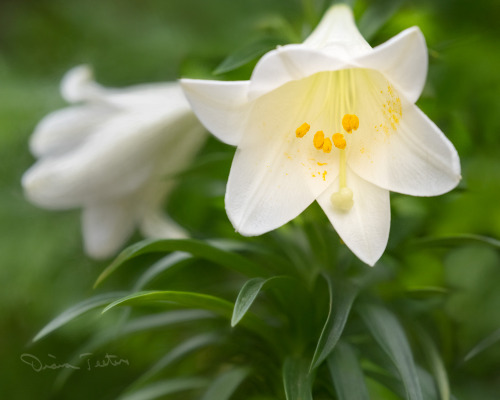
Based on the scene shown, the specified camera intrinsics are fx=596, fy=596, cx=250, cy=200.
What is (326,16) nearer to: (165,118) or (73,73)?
(165,118)

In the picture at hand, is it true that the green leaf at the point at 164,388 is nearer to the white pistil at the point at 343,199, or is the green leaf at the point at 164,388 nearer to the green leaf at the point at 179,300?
the green leaf at the point at 179,300

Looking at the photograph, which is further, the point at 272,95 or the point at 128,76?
the point at 128,76

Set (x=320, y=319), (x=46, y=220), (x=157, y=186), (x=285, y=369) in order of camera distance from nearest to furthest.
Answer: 1. (x=285, y=369)
2. (x=320, y=319)
3. (x=157, y=186)
4. (x=46, y=220)

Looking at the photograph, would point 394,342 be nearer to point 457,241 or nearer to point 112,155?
point 457,241

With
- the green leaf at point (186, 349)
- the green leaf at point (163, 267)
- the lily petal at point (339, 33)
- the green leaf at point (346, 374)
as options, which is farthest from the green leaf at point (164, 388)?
the lily petal at point (339, 33)

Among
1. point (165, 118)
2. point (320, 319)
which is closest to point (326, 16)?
point (165, 118)

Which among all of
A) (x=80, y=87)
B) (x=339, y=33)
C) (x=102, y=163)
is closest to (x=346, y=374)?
(x=339, y=33)
